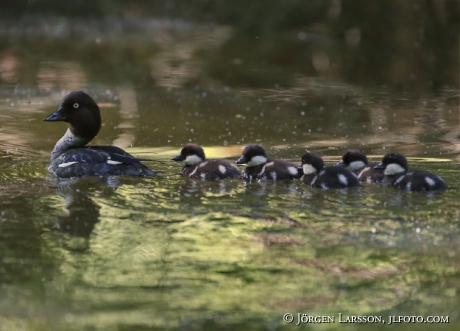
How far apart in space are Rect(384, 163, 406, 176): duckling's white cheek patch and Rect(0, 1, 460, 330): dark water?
0.81ft

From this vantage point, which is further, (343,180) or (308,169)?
(308,169)

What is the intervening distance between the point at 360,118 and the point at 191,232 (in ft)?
17.3

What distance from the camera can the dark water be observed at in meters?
4.36

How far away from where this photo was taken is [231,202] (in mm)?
6105

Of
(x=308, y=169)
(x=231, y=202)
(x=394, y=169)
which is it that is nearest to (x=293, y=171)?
(x=308, y=169)

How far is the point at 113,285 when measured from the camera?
4.56 meters

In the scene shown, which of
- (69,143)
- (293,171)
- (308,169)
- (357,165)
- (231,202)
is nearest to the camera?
(231,202)

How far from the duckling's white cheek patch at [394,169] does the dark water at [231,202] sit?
246 mm

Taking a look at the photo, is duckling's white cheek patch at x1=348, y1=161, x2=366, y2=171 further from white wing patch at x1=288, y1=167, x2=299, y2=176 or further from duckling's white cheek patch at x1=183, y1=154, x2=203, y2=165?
duckling's white cheek patch at x1=183, y1=154, x2=203, y2=165

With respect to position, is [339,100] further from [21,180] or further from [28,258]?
[28,258]

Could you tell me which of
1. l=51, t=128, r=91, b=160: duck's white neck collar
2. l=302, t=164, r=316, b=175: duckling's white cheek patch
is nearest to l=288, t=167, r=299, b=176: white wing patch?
l=302, t=164, r=316, b=175: duckling's white cheek patch

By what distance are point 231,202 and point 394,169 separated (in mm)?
1483

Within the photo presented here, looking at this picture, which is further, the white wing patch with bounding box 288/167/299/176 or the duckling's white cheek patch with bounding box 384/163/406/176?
the white wing patch with bounding box 288/167/299/176

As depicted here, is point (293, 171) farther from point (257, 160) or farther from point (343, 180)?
point (343, 180)
